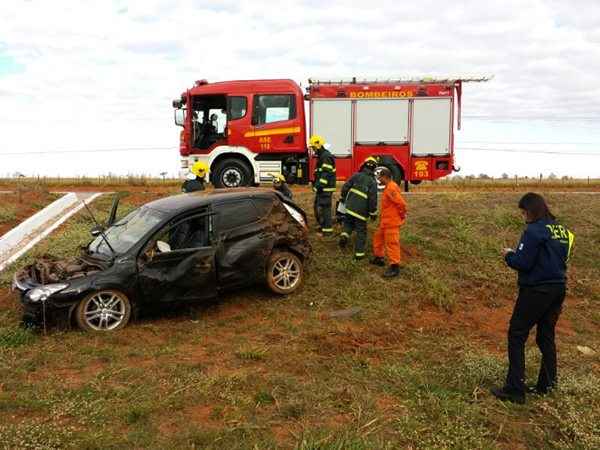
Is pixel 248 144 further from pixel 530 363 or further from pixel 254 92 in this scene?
pixel 530 363

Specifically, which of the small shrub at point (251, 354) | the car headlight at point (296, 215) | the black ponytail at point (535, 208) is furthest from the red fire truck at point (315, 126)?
the black ponytail at point (535, 208)

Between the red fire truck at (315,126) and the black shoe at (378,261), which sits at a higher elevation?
the red fire truck at (315,126)

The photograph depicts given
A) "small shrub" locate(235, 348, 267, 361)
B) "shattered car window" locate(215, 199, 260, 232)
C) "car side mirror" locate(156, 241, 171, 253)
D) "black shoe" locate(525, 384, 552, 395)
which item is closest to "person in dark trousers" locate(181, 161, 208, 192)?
"shattered car window" locate(215, 199, 260, 232)

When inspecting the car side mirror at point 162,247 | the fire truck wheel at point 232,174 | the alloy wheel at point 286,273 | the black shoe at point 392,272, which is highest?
the fire truck wheel at point 232,174

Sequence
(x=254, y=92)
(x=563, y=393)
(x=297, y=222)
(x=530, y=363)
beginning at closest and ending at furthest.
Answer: (x=563, y=393) → (x=530, y=363) → (x=297, y=222) → (x=254, y=92)

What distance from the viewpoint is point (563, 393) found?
488 centimetres

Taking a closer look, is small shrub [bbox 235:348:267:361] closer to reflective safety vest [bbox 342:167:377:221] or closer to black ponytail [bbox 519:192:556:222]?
black ponytail [bbox 519:192:556:222]

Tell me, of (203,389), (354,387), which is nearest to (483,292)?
(354,387)

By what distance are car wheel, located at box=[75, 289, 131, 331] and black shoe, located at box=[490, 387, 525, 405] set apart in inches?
162

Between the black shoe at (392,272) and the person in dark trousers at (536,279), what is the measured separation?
3.69m

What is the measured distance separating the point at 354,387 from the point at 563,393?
182cm

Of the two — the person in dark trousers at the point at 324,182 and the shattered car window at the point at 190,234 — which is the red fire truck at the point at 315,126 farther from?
the shattered car window at the point at 190,234

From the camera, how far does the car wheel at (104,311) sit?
6.26 m

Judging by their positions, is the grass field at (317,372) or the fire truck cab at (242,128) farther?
the fire truck cab at (242,128)
